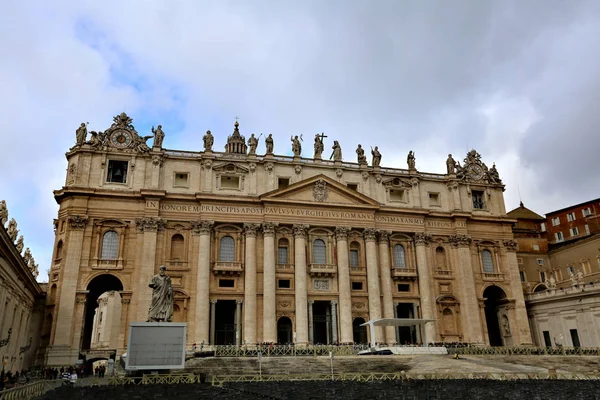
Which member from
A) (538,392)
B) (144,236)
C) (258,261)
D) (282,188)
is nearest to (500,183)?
(282,188)

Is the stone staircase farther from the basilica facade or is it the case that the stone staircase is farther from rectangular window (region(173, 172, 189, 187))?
rectangular window (region(173, 172, 189, 187))

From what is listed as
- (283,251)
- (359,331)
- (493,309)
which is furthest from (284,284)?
(493,309)

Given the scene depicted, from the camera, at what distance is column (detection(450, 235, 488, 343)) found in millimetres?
52844

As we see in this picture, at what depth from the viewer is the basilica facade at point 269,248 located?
153ft

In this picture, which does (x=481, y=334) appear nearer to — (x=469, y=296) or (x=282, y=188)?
(x=469, y=296)

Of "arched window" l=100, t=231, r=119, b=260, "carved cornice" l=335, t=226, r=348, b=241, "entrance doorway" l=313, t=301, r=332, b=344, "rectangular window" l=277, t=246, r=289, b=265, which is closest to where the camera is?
"arched window" l=100, t=231, r=119, b=260

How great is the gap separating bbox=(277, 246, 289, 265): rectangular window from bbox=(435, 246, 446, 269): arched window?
682 inches

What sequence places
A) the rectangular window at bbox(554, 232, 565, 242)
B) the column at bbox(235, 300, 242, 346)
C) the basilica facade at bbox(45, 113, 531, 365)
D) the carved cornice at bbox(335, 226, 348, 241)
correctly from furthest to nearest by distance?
1. the rectangular window at bbox(554, 232, 565, 242)
2. the carved cornice at bbox(335, 226, 348, 241)
3. the column at bbox(235, 300, 242, 346)
4. the basilica facade at bbox(45, 113, 531, 365)

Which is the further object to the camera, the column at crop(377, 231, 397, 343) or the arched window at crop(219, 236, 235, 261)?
the arched window at crop(219, 236, 235, 261)

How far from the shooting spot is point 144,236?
155ft

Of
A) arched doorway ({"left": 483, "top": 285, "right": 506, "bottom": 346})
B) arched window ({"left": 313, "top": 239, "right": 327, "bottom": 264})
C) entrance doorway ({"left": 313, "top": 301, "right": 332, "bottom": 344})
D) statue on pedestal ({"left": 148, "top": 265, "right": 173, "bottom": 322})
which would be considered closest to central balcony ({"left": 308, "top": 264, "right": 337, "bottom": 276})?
arched window ({"left": 313, "top": 239, "right": 327, "bottom": 264})

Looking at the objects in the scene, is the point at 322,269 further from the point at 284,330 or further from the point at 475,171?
the point at 475,171

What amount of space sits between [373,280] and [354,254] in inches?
142

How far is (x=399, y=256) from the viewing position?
54812mm
